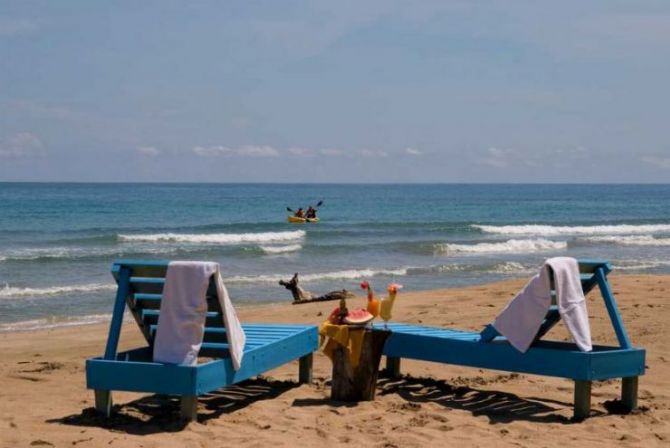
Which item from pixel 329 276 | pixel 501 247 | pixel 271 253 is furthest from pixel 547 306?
pixel 501 247

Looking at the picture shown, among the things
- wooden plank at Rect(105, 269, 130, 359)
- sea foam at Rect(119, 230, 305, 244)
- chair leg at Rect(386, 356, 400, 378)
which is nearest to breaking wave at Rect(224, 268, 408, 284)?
chair leg at Rect(386, 356, 400, 378)

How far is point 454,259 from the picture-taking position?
2564cm

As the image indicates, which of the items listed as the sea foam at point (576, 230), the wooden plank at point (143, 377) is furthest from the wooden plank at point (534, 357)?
the sea foam at point (576, 230)

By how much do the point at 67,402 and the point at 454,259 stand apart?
19.5 metres

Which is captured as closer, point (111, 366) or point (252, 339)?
point (111, 366)

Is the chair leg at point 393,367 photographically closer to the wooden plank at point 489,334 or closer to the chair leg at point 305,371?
the chair leg at point 305,371

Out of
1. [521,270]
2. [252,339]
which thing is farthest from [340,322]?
[521,270]

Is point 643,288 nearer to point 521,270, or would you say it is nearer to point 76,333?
point 521,270

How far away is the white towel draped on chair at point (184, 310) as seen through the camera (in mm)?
5926

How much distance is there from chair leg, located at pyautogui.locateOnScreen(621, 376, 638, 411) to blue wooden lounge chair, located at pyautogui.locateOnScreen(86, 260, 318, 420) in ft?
8.33

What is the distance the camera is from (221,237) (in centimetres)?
3572

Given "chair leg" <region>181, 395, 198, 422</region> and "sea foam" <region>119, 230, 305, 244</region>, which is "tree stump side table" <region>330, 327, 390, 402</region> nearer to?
"chair leg" <region>181, 395, 198, 422</region>

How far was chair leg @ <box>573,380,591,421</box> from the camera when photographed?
250 inches

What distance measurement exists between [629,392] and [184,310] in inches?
127
